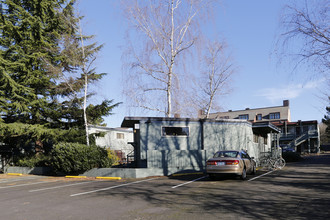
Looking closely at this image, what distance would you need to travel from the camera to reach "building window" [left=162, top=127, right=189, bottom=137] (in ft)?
63.9

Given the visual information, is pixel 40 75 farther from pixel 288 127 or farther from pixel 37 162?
pixel 288 127

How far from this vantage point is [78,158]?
18.2m

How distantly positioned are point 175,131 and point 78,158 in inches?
257

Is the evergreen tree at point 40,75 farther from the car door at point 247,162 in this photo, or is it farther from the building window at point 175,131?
the car door at point 247,162

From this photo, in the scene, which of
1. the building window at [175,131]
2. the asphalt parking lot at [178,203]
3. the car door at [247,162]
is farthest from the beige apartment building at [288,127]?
the asphalt parking lot at [178,203]

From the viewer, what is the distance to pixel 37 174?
21969 mm

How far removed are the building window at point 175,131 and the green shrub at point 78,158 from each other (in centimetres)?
417

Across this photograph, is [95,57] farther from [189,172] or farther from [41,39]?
[189,172]

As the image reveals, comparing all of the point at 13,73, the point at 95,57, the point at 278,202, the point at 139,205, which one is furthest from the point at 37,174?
the point at 278,202

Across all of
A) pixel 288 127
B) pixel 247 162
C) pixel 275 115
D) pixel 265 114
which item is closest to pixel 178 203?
pixel 247 162

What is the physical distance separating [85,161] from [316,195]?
517 inches

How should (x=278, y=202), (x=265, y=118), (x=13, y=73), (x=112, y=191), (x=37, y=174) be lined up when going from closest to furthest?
(x=278, y=202) < (x=112, y=191) < (x=37, y=174) < (x=13, y=73) < (x=265, y=118)

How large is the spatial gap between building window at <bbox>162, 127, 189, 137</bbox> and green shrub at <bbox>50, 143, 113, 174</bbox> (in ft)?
13.7

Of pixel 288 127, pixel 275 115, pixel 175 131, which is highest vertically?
pixel 275 115
